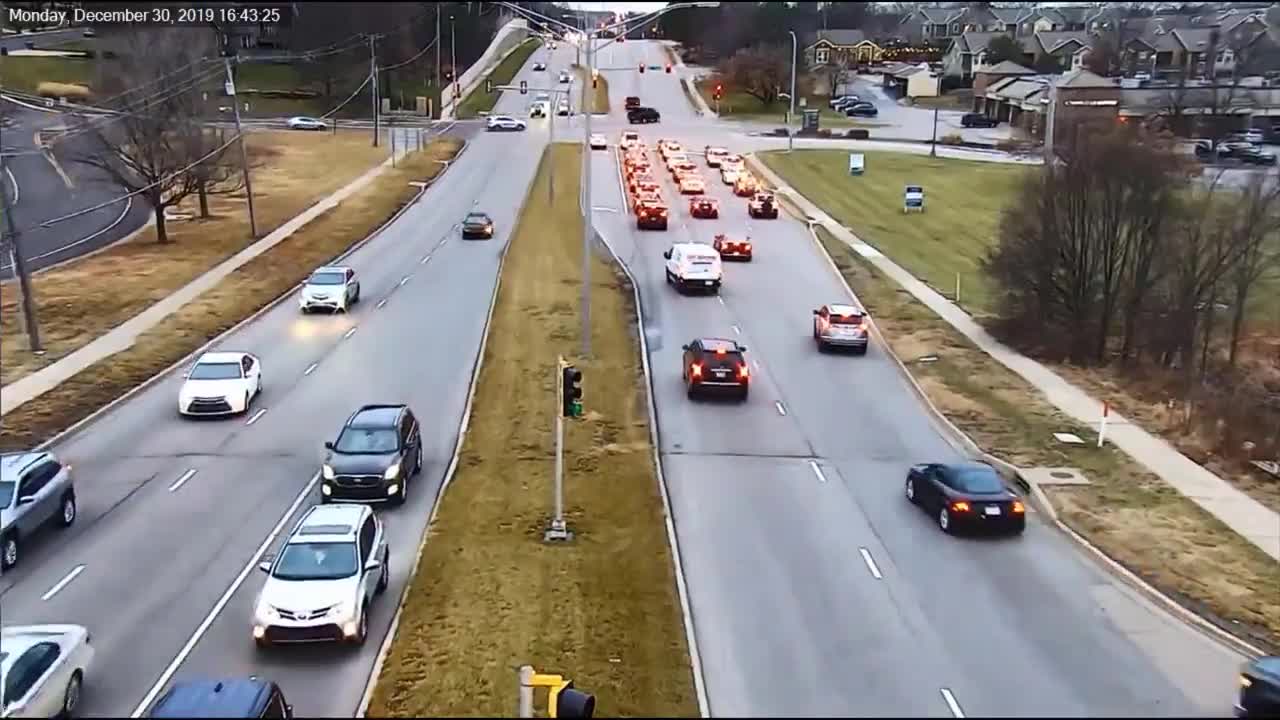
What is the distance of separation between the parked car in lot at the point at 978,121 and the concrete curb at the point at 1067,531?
7139 cm

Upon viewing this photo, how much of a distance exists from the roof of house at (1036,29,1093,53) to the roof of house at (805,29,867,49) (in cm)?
1513

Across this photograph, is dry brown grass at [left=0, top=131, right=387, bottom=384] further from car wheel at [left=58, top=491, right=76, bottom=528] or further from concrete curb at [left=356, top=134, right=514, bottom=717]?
concrete curb at [left=356, top=134, right=514, bottom=717]

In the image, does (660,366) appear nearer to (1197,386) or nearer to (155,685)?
(1197,386)

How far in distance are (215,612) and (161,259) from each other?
1244 inches

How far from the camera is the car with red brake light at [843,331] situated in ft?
117

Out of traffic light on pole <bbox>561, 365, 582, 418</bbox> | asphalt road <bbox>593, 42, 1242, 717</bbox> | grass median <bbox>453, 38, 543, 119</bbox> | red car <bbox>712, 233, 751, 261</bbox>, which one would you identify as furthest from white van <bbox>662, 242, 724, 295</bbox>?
grass median <bbox>453, 38, 543, 119</bbox>

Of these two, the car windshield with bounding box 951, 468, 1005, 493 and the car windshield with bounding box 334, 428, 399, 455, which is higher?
the car windshield with bounding box 334, 428, 399, 455

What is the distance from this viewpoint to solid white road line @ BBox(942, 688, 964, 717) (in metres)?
13.6

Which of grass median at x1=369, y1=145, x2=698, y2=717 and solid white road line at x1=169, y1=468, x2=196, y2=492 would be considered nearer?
grass median at x1=369, y1=145, x2=698, y2=717

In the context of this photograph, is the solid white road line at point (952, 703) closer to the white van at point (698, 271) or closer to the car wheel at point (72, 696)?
the car wheel at point (72, 696)

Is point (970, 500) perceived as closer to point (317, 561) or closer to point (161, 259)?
point (317, 561)

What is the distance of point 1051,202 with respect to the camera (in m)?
38.5

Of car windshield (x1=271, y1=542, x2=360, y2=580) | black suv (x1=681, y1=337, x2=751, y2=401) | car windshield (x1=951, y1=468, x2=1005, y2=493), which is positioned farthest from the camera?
black suv (x1=681, y1=337, x2=751, y2=401)

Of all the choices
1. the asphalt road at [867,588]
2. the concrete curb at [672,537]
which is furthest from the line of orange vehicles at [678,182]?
the asphalt road at [867,588]
